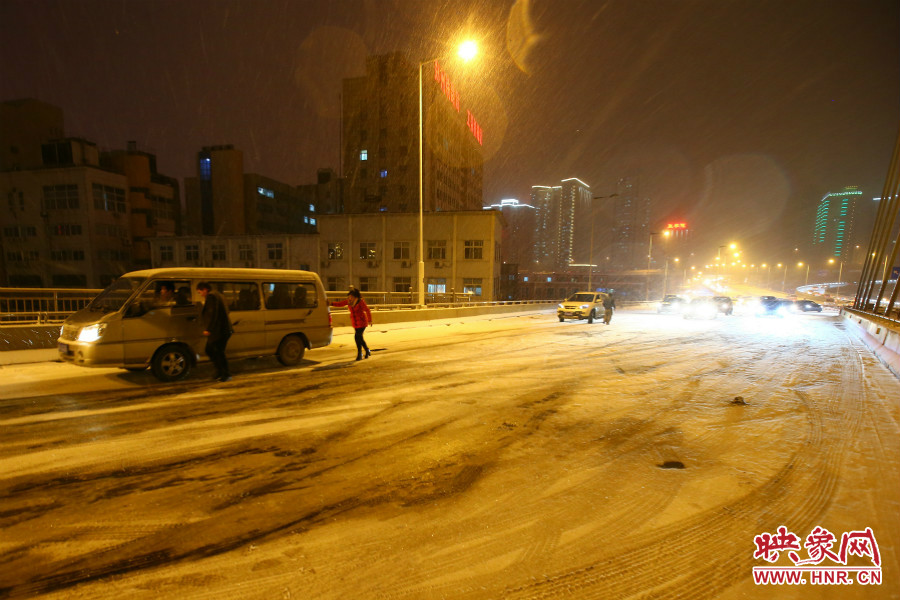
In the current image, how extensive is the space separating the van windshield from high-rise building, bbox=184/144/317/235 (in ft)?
237

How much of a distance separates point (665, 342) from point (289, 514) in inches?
506

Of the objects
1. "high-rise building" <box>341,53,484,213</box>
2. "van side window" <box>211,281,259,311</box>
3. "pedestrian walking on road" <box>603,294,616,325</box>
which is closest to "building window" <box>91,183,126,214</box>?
"high-rise building" <box>341,53,484,213</box>

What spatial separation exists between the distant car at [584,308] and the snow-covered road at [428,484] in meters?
12.6

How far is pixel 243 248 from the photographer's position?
2040 inches

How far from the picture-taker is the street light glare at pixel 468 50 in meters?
15.2

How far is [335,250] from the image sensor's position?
48.8 meters

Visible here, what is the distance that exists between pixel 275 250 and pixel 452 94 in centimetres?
5148

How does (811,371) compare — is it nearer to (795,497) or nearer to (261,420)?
(795,497)

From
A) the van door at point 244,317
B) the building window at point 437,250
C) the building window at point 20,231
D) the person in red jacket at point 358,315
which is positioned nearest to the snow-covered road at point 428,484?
the van door at point 244,317

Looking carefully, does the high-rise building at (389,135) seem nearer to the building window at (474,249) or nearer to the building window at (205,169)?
the building window at (474,249)

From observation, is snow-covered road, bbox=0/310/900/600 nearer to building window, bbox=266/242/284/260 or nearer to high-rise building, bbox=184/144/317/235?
building window, bbox=266/242/284/260

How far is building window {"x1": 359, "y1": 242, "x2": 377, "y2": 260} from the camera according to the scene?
1864 inches

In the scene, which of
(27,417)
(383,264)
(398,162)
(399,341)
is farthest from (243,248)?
(27,417)

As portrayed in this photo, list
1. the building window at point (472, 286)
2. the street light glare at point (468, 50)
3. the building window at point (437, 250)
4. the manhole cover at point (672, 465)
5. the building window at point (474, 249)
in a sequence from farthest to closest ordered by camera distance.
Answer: the building window at point (437, 250) → the building window at point (472, 286) → the building window at point (474, 249) → the street light glare at point (468, 50) → the manhole cover at point (672, 465)
